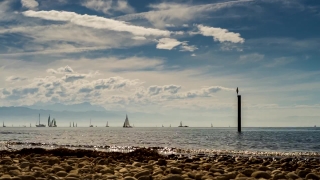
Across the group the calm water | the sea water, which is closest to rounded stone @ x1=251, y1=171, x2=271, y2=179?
the sea water

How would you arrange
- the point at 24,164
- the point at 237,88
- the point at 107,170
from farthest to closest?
the point at 237,88, the point at 24,164, the point at 107,170

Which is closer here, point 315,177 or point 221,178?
point 221,178

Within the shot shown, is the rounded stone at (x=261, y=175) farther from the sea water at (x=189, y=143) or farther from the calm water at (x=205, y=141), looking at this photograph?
the calm water at (x=205, y=141)

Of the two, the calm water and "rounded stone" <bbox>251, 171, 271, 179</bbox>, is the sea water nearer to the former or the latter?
the calm water

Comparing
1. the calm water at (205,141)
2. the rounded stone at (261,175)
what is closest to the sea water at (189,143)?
the calm water at (205,141)

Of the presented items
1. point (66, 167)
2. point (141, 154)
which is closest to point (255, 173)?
point (66, 167)

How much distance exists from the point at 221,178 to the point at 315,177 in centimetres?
414

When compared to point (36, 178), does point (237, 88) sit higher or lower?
higher

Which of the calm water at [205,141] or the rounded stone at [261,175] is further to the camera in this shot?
the calm water at [205,141]

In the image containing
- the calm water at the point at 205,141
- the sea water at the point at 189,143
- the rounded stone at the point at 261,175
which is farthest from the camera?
the calm water at the point at 205,141

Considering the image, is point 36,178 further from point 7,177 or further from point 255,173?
point 255,173

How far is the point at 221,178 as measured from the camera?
13.7 m

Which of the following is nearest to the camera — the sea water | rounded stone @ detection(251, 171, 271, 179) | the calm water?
rounded stone @ detection(251, 171, 271, 179)

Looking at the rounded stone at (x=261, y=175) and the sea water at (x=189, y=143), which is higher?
the rounded stone at (x=261, y=175)
